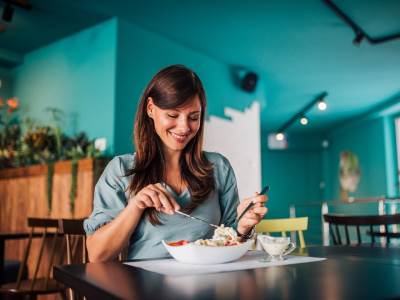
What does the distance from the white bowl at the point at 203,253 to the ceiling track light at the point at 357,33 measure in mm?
3292

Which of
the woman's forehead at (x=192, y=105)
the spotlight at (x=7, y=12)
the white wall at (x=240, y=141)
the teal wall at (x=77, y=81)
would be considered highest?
the spotlight at (x=7, y=12)

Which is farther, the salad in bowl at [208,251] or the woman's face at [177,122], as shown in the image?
the woman's face at [177,122]

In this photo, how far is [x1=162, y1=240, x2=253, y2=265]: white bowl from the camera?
41.7 inches

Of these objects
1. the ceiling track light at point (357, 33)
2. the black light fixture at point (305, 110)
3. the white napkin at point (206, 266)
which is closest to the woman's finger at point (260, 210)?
the white napkin at point (206, 266)

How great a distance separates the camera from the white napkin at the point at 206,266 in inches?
38.2

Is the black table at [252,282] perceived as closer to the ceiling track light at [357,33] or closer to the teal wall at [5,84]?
the ceiling track light at [357,33]

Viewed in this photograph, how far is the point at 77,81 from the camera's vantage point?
4.53m

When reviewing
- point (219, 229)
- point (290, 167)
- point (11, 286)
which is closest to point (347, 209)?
point (290, 167)

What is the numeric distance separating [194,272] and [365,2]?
3682mm

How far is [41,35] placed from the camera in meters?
4.67

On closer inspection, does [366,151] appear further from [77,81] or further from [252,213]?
[252,213]

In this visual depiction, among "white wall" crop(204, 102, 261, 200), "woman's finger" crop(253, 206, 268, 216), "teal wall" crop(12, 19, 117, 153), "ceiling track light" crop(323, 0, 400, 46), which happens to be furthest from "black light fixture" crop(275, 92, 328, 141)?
"woman's finger" crop(253, 206, 268, 216)

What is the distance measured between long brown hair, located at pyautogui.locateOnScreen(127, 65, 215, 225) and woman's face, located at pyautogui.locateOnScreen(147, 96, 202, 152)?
0.8 inches

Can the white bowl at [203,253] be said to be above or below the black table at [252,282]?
above
